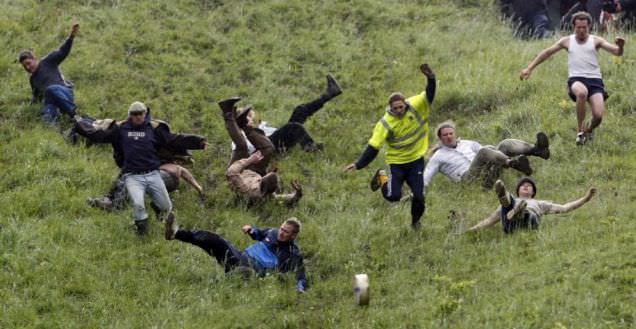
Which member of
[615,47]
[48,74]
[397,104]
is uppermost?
[615,47]

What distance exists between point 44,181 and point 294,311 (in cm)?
495

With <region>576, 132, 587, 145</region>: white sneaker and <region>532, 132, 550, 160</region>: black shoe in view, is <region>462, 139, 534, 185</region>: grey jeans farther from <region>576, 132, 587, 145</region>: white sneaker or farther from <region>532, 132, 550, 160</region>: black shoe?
<region>576, 132, 587, 145</region>: white sneaker

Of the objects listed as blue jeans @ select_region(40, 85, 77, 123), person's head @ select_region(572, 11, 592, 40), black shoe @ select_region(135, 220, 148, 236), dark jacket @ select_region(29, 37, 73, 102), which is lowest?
black shoe @ select_region(135, 220, 148, 236)

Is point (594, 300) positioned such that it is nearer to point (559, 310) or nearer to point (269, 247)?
point (559, 310)

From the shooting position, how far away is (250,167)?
13.0 meters

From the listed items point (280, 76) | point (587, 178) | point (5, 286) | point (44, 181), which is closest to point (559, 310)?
point (587, 178)

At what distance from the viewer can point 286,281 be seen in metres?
10.6

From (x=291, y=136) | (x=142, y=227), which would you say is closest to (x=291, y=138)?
(x=291, y=136)

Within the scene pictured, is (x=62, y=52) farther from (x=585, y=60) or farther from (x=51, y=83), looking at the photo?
(x=585, y=60)

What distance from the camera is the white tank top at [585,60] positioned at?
12797mm

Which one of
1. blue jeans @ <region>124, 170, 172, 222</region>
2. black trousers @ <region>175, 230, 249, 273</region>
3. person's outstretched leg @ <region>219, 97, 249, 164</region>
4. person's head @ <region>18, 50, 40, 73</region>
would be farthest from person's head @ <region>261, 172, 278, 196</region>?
person's head @ <region>18, 50, 40, 73</region>

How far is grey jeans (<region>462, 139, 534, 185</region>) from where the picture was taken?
1239 centimetres

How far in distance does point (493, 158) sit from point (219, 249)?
13.9 feet

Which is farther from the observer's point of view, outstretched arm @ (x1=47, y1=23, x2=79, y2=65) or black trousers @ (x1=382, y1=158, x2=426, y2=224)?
outstretched arm @ (x1=47, y1=23, x2=79, y2=65)
